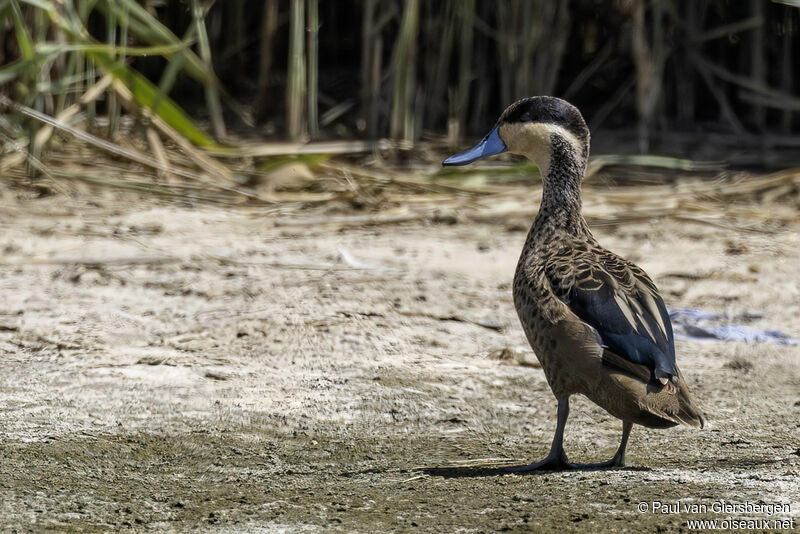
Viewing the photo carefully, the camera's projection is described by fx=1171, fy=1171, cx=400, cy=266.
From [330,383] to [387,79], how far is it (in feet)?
12.2

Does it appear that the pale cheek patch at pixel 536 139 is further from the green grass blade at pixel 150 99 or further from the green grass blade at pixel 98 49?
the green grass blade at pixel 150 99

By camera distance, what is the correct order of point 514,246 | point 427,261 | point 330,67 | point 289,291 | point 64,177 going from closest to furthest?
point 289,291
point 427,261
point 514,246
point 64,177
point 330,67

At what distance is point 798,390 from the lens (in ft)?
12.8

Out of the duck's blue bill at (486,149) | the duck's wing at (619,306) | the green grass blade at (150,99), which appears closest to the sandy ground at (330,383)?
the duck's wing at (619,306)

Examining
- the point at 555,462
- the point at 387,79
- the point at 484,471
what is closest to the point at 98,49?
the point at 387,79

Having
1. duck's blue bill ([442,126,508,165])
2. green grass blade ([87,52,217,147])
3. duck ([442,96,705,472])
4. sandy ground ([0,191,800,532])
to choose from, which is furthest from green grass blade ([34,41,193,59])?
duck ([442,96,705,472])

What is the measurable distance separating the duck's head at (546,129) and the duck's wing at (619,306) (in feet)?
1.66

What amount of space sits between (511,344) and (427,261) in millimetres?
1069

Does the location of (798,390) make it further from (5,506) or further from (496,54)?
(496,54)

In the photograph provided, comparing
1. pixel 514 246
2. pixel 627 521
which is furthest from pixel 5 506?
pixel 514 246

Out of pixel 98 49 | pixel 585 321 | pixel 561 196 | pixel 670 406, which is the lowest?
pixel 670 406

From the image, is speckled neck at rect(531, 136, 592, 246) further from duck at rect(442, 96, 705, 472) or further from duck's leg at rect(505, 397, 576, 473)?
duck's leg at rect(505, 397, 576, 473)

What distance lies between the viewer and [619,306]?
9.76 ft

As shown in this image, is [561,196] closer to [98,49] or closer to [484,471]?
[484,471]
